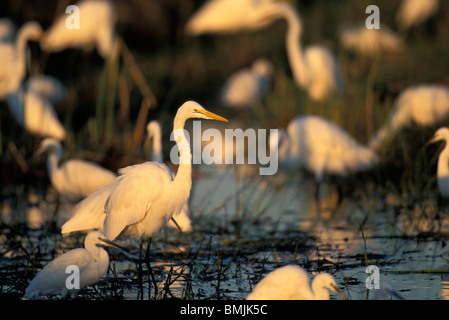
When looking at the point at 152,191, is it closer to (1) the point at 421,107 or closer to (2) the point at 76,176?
(2) the point at 76,176

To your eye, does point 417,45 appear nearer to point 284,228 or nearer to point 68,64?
point 68,64

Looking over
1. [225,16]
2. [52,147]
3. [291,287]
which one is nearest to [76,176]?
[52,147]

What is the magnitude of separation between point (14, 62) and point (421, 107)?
462cm

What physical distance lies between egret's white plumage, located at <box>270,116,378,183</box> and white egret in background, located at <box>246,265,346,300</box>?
3700mm

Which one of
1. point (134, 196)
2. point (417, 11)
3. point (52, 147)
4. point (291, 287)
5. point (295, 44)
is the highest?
point (417, 11)

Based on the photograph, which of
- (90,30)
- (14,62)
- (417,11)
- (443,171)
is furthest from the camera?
(417,11)

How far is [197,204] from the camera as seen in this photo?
23.0 feet

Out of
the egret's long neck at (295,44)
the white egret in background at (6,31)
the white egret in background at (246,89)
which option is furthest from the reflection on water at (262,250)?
the white egret in background at (6,31)

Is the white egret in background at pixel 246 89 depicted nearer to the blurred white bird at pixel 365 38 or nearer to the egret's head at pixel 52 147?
the blurred white bird at pixel 365 38

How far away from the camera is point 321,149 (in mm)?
7609

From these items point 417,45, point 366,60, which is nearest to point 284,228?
point 366,60

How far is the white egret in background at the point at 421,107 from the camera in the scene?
7.96 meters

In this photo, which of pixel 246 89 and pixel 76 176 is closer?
pixel 76 176

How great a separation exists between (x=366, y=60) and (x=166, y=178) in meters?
6.26
